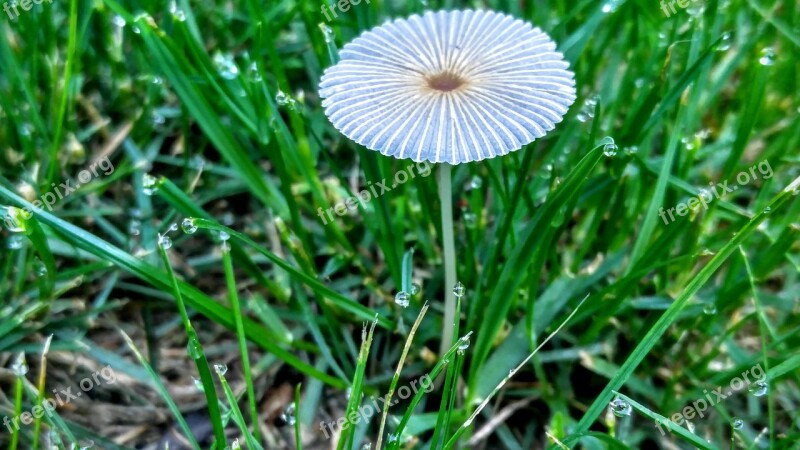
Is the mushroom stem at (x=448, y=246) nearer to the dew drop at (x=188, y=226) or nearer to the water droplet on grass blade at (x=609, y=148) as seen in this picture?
the water droplet on grass blade at (x=609, y=148)

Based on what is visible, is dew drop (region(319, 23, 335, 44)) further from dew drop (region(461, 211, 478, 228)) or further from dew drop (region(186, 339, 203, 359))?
dew drop (region(186, 339, 203, 359))

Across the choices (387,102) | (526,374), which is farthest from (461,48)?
(526,374)

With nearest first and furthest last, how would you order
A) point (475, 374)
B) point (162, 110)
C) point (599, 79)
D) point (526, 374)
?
point (475, 374) < point (526, 374) < point (162, 110) < point (599, 79)

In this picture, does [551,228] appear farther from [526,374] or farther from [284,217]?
[284,217]

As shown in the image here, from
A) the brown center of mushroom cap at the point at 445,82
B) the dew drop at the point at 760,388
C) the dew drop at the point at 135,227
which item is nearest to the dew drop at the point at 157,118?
the dew drop at the point at 135,227

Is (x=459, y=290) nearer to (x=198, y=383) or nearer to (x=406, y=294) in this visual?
(x=406, y=294)

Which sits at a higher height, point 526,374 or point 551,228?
point 551,228

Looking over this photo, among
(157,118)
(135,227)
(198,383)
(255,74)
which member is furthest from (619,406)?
(157,118)

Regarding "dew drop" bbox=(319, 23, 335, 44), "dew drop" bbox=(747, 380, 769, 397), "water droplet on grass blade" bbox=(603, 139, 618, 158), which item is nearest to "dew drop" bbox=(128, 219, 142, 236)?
"dew drop" bbox=(319, 23, 335, 44)
